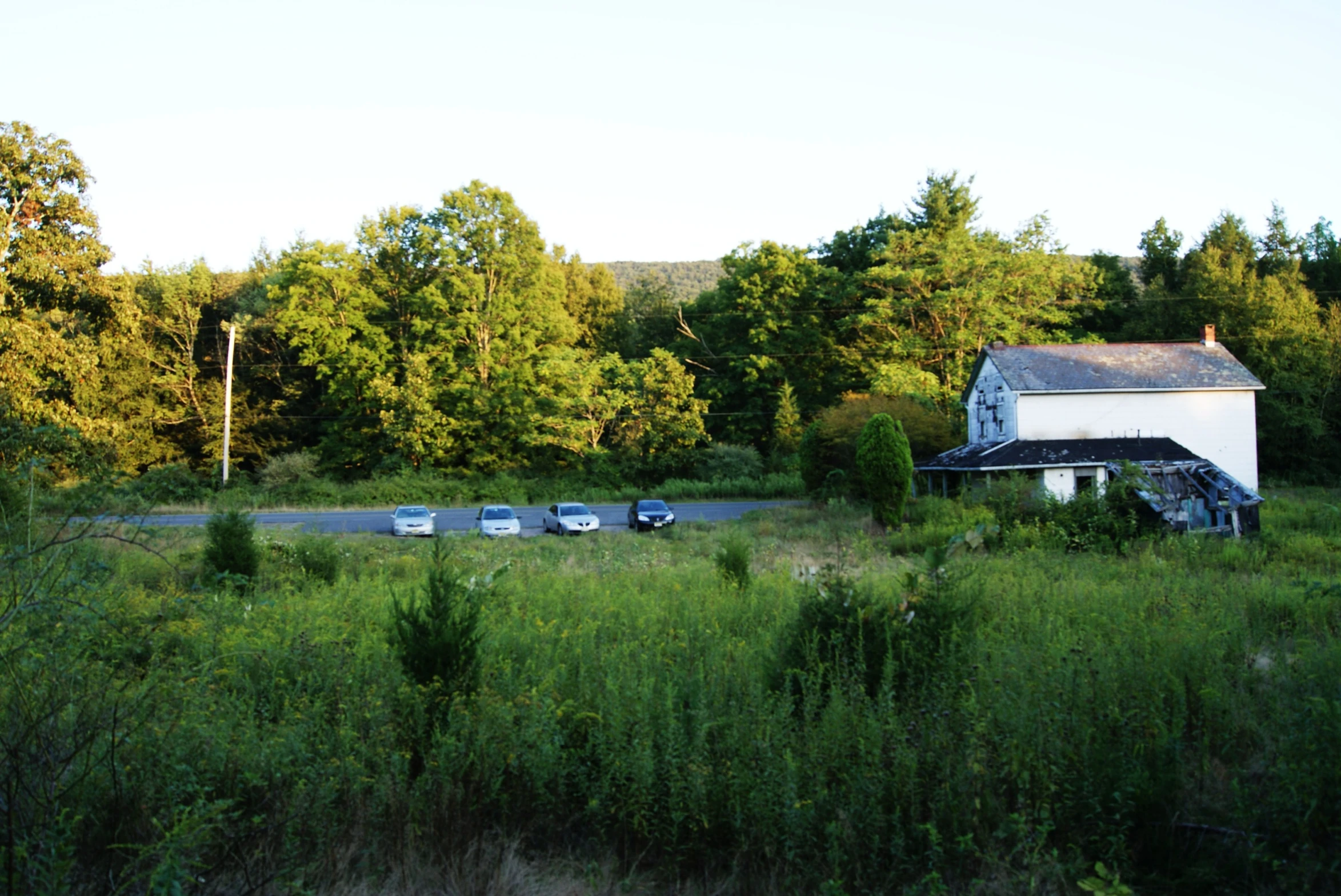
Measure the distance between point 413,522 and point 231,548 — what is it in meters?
15.5

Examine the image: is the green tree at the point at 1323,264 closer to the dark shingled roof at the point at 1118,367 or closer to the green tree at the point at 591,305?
the dark shingled roof at the point at 1118,367

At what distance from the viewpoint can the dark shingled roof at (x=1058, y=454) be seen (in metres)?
31.1

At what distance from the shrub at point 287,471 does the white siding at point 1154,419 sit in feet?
111

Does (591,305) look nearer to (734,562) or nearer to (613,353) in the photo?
(613,353)

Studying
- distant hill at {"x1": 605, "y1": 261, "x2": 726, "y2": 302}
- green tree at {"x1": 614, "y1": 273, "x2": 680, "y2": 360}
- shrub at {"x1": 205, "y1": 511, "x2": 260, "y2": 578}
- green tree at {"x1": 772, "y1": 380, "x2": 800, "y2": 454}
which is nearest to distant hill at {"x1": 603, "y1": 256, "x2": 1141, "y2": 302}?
distant hill at {"x1": 605, "y1": 261, "x2": 726, "y2": 302}

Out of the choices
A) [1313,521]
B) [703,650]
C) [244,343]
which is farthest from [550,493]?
→ [703,650]

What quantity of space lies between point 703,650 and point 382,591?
20.0 ft

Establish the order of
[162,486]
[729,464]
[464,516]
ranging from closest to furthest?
1. [162,486]
2. [464,516]
3. [729,464]

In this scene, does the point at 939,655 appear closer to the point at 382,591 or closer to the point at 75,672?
the point at 75,672

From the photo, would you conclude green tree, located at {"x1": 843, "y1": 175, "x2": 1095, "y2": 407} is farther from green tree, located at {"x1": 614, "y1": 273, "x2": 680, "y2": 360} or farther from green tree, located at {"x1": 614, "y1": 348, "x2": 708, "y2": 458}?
green tree, located at {"x1": 614, "y1": 273, "x2": 680, "y2": 360}

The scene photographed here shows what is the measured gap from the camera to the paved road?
32.7m

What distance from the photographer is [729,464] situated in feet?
153

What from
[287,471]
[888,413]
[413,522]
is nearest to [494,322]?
[287,471]

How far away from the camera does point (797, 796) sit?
506cm
